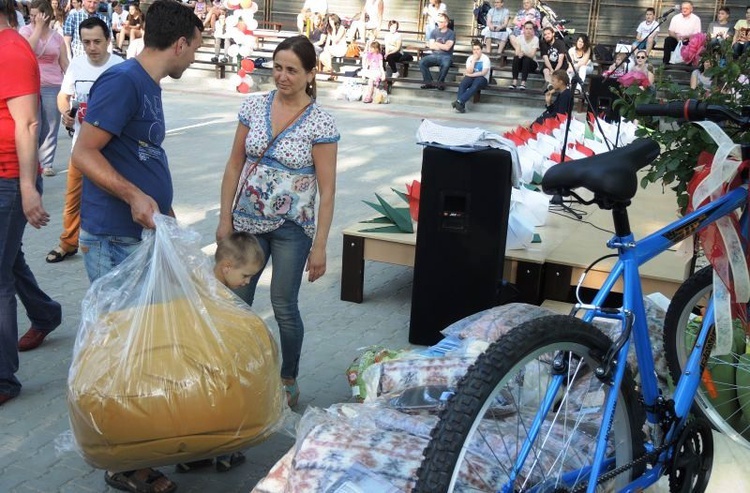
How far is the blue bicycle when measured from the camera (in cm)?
209

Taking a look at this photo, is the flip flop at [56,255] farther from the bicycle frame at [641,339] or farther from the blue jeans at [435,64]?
the blue jeans at [435,64]

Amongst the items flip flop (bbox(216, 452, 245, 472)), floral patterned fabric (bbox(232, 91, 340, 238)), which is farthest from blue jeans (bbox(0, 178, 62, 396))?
flip flop (bbox(216, 452, 245, 472))

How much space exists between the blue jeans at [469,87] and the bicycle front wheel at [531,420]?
15.3 meters

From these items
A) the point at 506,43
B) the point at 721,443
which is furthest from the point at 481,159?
the point at 506,43

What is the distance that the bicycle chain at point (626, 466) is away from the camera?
2.42 m

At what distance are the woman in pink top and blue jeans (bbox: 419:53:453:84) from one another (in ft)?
39.1

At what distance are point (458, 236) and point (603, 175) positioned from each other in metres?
2.35

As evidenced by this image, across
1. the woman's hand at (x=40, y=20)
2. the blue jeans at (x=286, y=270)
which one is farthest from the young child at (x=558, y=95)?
the blue jeans at (x=286, y=270)

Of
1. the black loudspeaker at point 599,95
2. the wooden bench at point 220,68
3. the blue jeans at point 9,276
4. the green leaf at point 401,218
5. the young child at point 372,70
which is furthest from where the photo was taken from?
the wooden bench at point 220,68

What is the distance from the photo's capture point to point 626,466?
250 centimetres

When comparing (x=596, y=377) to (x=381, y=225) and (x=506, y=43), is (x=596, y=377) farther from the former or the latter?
(x=506, y=43)

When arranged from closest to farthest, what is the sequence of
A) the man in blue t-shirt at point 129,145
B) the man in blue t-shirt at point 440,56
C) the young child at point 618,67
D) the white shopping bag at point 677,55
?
1. the man in blue t-shirt at point 129,145
2. the young child at point 618,67
3. the man in blue t-shirt at point 440,56
4. the white shopping bag at point 677,55

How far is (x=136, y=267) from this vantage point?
10.0 feet

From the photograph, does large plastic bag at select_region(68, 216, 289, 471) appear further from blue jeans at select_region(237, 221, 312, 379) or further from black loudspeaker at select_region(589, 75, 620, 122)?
black loudspeaker at select_region(589, 75, 620, 122)
